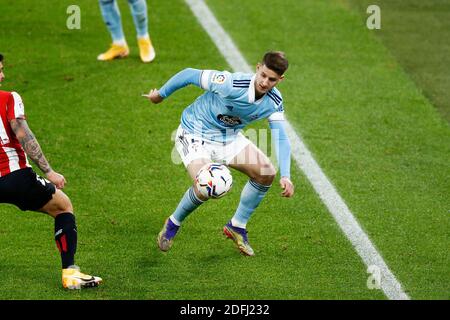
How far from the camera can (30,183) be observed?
8.00 meters

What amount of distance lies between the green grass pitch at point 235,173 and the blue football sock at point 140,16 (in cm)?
37

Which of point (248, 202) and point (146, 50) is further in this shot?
point (146, 50)

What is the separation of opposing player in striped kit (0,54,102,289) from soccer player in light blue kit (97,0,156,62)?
518cm

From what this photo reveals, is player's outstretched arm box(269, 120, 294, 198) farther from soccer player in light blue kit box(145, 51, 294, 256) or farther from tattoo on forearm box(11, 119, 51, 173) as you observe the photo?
tattoo on forearm box(11, 119, 51, 173)

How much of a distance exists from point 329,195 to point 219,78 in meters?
2.12

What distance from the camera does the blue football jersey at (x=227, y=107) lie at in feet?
28.4

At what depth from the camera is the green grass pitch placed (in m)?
8.52

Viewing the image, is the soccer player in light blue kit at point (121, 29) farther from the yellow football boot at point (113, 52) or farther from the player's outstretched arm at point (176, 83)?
the player's outstretched arm at point (176, 83)

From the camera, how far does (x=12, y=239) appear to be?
9109mm

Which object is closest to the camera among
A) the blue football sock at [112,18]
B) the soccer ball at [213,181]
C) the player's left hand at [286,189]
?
the player's left hand at [286,189]

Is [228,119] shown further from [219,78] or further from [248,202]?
[248,202]

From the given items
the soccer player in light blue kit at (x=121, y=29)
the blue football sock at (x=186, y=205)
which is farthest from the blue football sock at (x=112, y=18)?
the blue football sock at (x=186, y=205)

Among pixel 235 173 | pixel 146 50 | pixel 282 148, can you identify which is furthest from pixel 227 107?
pixel 146 50
